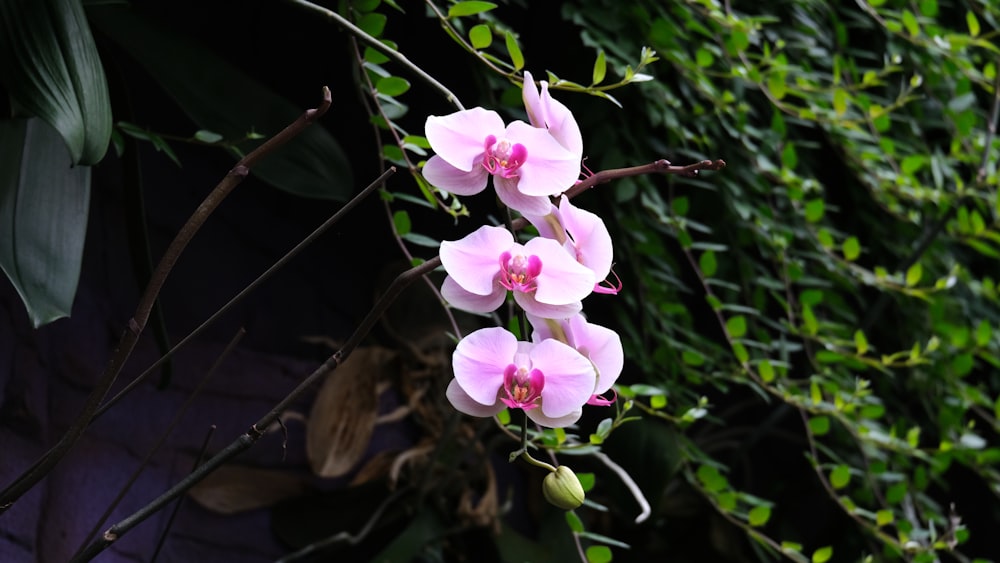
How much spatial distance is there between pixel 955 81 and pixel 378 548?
809 mm

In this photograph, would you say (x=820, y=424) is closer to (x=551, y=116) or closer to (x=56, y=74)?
(x=551, y=116)

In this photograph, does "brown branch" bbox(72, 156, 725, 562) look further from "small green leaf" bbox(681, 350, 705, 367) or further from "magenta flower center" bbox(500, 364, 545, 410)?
"small green leaf" bbox(681, 350, 705, 367)

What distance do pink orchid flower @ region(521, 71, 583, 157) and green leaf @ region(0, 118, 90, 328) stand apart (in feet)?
0.88

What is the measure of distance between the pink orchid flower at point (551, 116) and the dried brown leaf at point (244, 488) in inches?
18.4

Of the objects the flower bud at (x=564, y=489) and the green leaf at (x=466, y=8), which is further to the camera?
the green leaf at (x=466, y=8)

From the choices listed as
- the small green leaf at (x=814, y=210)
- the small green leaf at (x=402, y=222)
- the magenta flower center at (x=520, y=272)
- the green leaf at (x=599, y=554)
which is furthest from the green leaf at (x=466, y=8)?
the small green leaf at (x=814, y=210)

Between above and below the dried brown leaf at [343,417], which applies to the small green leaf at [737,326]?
above

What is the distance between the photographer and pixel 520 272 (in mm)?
366

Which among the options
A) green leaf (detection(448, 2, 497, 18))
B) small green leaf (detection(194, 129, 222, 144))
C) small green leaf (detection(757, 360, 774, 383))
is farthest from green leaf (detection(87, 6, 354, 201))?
small green leaf (detection(757, 360, 774, 383))

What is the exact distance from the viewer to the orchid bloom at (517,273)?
363 mm

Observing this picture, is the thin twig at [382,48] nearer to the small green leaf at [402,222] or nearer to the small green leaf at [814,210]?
the small green leaf at [402,222]

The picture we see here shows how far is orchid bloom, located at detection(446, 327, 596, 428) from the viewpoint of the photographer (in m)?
0.36

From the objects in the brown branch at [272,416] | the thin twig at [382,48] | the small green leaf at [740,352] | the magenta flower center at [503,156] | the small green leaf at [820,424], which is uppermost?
the thin twig at [382,48]

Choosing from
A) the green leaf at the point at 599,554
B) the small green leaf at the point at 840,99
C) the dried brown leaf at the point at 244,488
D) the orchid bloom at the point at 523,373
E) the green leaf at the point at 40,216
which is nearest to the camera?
the orchid bloom at the point at 523,373
